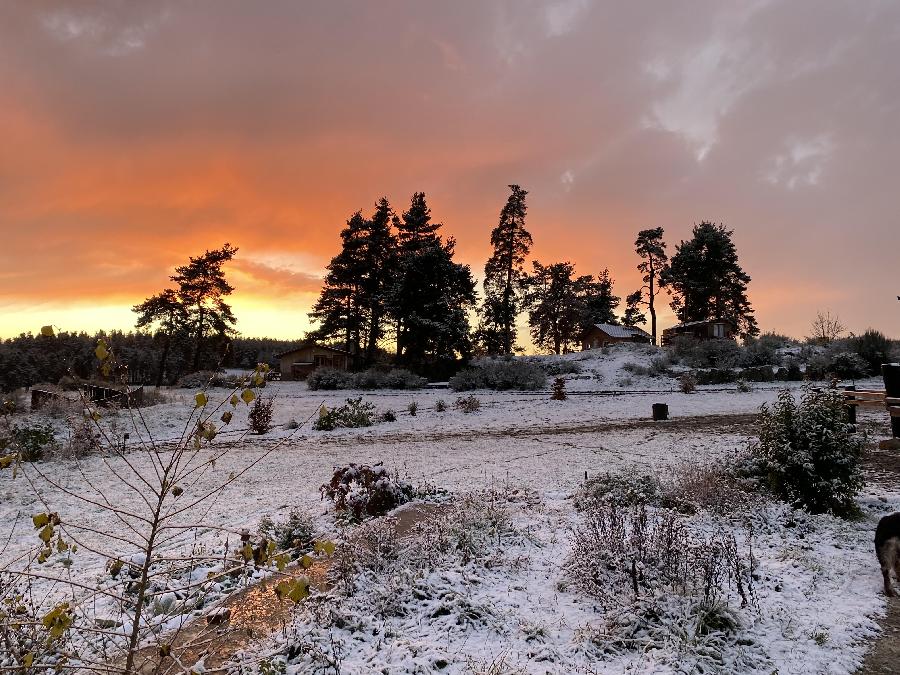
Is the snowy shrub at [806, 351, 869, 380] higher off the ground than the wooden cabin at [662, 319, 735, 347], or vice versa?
the wooden cabin at [662, 319, 735, 347]

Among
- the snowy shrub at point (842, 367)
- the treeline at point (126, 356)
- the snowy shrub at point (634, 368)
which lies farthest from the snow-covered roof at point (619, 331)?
the treeline at point (126, 356)

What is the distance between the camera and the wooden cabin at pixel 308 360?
162 feet

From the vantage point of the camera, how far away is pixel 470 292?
38.0 m

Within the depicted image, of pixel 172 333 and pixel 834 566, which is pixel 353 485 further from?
pixel 172 333

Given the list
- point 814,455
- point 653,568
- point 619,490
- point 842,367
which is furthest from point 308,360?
point 653,568

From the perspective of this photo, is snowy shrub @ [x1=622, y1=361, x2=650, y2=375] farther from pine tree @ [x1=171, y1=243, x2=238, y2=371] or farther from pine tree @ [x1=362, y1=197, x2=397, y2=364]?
pine tree @ [x1=171, y1=243, x2=238, y2=371]

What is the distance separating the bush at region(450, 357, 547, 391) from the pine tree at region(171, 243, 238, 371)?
23.4 meters

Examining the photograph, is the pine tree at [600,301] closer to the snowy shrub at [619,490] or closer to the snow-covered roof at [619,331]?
the snow-covered roof at [619,331]

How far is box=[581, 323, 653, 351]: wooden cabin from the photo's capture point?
165ft

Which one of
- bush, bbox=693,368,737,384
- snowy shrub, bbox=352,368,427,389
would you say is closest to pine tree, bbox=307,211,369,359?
snowy shrub, bbox=352,368,427,389

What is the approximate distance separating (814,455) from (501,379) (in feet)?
71.1

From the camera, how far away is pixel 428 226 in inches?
1676

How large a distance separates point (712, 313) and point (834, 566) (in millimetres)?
52090

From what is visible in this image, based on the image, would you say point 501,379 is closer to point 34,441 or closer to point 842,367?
point 842,367
